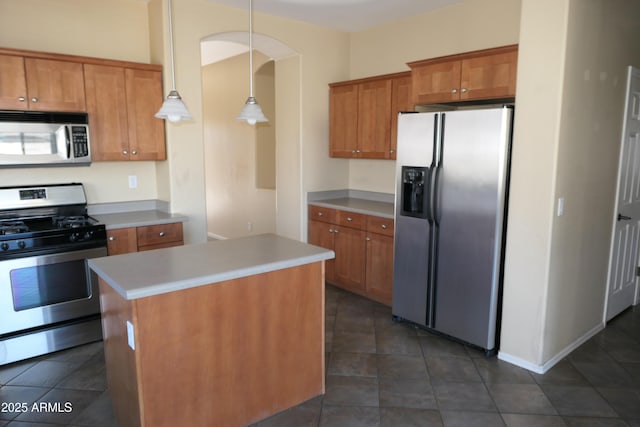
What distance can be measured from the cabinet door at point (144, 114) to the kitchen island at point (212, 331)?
161cm

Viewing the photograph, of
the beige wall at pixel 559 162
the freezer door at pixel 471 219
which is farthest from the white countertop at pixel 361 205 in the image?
the beige wall at pixel 559 162

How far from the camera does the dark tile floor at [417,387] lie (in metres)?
2.45

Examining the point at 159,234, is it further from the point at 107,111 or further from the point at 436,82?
the point at 436,82

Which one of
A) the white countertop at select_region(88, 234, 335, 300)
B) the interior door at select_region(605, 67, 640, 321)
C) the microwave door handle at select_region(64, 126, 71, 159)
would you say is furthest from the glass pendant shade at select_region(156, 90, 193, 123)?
the interior door at select_region(605, 67, 640, 321)

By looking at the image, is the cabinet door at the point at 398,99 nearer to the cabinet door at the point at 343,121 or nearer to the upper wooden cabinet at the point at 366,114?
the upper wooden cabinet at the point at 366,114

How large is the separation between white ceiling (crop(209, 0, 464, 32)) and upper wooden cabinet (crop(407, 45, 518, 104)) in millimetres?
834

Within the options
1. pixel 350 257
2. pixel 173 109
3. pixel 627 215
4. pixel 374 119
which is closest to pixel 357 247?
pixel 350 257

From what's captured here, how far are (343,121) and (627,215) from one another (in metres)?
2.79

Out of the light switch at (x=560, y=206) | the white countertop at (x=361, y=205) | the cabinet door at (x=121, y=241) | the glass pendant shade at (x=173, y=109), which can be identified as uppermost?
the glass pendant shade at (x=173, y=109)

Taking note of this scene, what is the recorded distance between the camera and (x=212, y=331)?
216cm

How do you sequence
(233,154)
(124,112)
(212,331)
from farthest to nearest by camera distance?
(233,154) < (124,112) < (212,331)

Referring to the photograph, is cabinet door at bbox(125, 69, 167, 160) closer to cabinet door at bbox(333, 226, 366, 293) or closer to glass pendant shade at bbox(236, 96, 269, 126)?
glass pendant shade at bbox(236, 96, 269, 126)

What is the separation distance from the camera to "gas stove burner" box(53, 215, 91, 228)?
332 centimetres

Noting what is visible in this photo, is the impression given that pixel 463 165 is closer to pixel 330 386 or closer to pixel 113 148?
pixel 330 386
